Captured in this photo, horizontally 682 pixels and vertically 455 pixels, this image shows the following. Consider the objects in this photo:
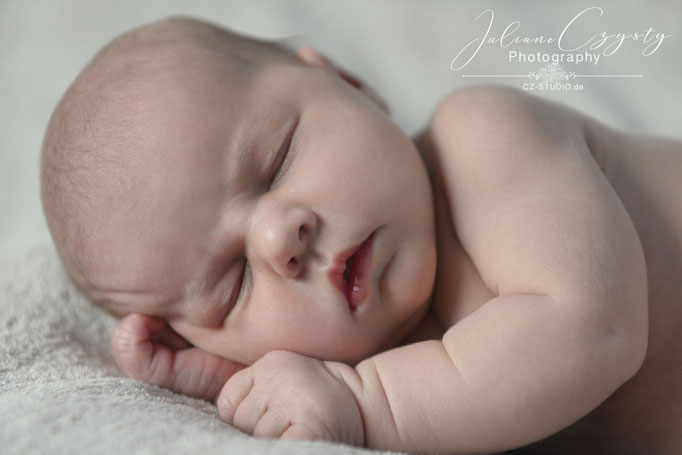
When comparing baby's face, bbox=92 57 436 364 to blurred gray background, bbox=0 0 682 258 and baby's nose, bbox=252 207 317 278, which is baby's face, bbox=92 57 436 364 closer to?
baby's nose, bbox=252 207 317 278

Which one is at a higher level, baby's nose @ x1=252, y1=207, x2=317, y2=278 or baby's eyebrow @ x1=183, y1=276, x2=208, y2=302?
baby's nose @ x1=252, y1=207, x2=317, y2=278

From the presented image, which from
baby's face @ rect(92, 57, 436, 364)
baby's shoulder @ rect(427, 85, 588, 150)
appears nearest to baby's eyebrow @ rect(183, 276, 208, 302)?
baby's face @ rect(92, 57, 436, 364)

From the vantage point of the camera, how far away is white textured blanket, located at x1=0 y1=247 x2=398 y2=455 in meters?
0.82

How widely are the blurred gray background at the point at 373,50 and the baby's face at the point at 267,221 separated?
0.77 meters

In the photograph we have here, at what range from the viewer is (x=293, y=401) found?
961 mm

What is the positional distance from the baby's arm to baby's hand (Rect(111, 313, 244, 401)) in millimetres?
327

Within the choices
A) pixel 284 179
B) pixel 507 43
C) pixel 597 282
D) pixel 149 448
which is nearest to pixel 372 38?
pixel 507 43

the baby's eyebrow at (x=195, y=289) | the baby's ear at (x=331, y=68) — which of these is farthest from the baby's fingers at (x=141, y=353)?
the baby's ear at (x=331, y=68)

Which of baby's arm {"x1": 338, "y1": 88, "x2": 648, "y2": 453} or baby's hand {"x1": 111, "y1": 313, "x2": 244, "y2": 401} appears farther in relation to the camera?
baby's hand {"x1": 111, "y1": 313, "x2": 244, "y2": 401}

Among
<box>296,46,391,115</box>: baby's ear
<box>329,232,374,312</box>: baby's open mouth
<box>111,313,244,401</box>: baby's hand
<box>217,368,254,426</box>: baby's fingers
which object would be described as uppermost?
<box>296,46,391,115</box>: baby's ear

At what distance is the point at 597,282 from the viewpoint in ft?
3.18

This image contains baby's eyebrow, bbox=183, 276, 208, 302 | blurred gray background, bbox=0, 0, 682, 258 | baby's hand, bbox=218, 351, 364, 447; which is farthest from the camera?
blurred gray background, bbox=0, 0, 682, 258

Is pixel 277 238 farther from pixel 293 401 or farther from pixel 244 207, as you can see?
pixel 293 401

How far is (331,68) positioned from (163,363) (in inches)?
25.7
